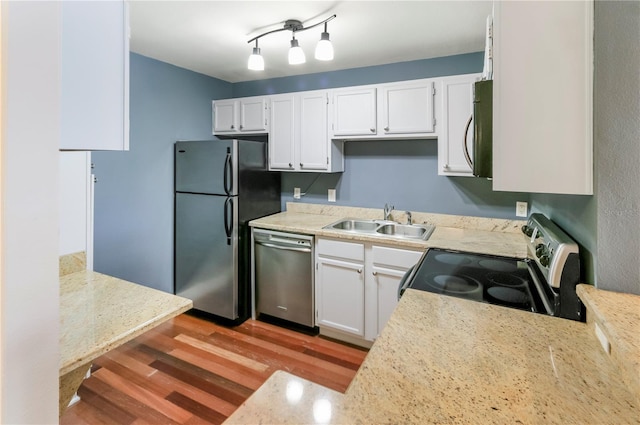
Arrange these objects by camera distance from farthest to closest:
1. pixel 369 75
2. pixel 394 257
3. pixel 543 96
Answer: pixel 369 75, pixel 394 257, pixel 543 96

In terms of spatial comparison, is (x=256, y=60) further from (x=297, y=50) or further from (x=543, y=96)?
(x=543, y=96)

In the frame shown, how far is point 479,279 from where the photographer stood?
5.20ft

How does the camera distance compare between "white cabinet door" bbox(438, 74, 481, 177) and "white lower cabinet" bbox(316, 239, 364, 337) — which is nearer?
"white cabinet door" bbox(438, 74, 481, 177)

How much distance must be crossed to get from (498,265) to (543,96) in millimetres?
1015

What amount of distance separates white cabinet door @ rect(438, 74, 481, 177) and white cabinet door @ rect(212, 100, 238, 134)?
2.10m

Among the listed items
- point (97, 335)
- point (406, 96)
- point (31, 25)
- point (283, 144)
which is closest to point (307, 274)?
point (283, 144)

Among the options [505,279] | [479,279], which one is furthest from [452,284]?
[505,279]

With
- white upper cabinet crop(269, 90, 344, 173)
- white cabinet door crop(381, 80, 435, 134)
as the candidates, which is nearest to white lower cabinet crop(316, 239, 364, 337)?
white upper cabinet crop(269, 90, 344, 173)

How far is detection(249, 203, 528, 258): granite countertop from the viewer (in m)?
2.22

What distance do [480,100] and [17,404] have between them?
162 centimetres

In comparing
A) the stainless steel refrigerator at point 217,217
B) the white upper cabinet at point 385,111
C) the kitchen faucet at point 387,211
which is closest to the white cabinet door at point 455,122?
the white upper cabinet at point 385,111

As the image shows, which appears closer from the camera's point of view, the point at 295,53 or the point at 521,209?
the point at 295,53

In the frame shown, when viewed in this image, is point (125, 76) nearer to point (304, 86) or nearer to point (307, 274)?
point (307, 274)

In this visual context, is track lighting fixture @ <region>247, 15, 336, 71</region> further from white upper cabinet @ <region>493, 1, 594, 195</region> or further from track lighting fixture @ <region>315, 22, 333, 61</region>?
white upper cabinet @ <region>493, 1, 594, 195</region>
